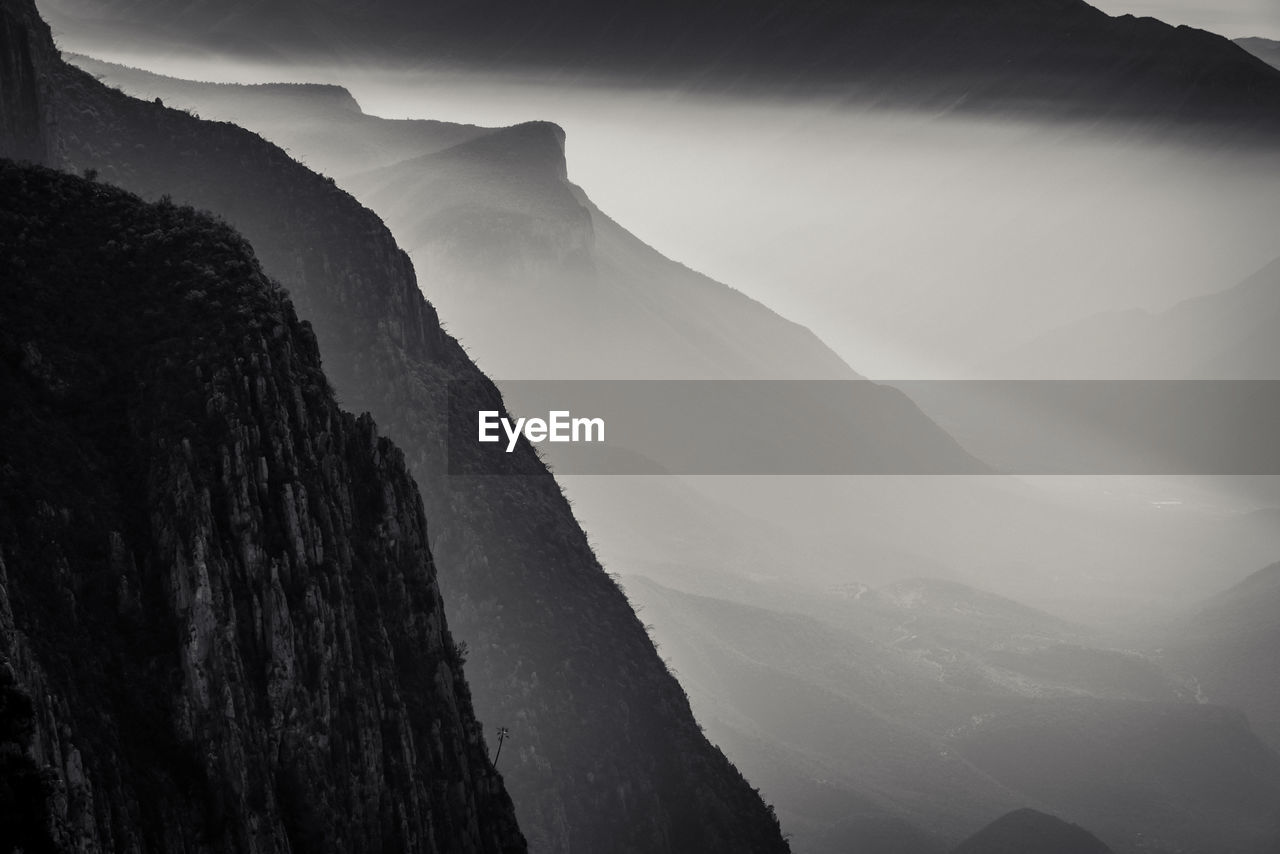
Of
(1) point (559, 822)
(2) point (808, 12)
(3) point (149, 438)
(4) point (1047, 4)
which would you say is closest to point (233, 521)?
(3) point (149, 438)

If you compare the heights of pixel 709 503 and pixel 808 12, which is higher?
pixel 808 12

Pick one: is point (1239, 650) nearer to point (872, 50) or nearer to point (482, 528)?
point (872, 50)

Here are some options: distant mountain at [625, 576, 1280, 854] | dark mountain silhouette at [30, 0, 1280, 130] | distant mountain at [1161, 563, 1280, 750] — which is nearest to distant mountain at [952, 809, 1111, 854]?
distant mountain at [625, 576, 1280, 854]

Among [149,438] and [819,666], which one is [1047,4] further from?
[149,438]

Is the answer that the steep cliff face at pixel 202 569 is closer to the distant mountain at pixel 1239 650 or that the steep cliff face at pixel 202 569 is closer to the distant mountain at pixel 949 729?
the distant mountain at pixel 949 729

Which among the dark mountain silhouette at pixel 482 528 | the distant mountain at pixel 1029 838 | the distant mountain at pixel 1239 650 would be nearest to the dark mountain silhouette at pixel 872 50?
the dark mountain silhouette at pixel 482 528

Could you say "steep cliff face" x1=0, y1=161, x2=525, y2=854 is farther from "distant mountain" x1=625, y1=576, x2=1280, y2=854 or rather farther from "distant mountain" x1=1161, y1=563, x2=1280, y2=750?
"distant mountain" x1=1161, y1=563, x2=1280, y2=750
